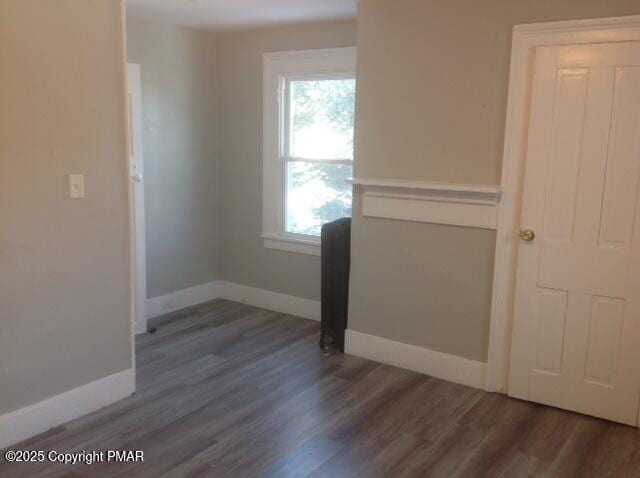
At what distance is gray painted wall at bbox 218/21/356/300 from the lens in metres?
4.64

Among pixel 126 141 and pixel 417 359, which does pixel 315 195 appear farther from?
pixel 126 141

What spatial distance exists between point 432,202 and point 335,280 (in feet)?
3.01

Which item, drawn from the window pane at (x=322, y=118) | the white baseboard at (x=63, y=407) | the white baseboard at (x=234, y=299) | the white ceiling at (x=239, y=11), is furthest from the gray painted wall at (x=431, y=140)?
the white baseboard at (x=63, y=407)

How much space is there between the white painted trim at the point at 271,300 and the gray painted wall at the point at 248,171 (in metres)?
0.05

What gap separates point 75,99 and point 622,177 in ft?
9.04

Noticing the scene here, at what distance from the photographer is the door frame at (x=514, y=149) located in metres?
2.88

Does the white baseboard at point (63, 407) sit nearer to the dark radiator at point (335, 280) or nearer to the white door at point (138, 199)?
the white door at point (138, 199)

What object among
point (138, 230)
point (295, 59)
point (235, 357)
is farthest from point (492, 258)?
point (138, 230)

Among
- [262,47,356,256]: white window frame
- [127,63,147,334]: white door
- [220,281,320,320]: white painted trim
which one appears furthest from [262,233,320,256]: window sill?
[127,63,147,334]: white door

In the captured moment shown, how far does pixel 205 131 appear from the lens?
4898 millimetres

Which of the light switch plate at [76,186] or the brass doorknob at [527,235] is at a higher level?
the light switch plate at [76,186]

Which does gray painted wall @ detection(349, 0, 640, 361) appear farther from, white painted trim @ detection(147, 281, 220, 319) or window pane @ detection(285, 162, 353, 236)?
white painted trim @ detection(147, 281, 220, 319)

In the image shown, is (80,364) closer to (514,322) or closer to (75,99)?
(75,99)

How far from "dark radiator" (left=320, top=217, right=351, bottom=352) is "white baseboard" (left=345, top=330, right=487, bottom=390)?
12 cm
